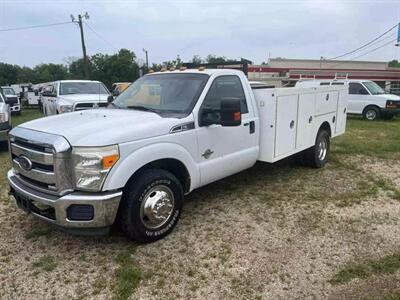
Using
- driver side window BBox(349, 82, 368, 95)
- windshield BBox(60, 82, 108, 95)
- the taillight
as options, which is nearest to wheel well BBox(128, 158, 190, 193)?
windshield BBox(60, 82, 108, 95)

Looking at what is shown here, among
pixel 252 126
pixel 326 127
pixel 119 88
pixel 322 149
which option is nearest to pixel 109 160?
pixel 252 126

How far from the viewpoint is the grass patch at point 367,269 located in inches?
128

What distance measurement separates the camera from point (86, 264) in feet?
11.5

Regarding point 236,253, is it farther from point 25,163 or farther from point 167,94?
point 25,163

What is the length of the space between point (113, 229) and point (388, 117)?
577 inches

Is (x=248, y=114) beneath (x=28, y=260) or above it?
above

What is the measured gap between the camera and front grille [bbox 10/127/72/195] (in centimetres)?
329

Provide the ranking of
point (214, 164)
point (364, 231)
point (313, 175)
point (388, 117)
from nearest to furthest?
1. point (364, 231)
2. point (214, 164)
3. point (313, 175)
4. point (388, 117)

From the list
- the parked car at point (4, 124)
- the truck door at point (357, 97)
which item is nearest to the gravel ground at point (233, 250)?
the parked car at point (4, 124)

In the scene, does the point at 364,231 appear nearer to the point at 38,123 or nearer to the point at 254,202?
the point at 254,202

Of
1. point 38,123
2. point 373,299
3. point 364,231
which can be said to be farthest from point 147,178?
point 364,231

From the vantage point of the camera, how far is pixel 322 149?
699cm

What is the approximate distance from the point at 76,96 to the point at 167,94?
7.74 metres

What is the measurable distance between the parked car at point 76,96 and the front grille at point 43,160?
6521 mm
